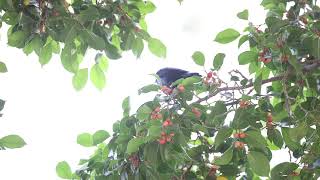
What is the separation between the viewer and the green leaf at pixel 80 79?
1939 mm

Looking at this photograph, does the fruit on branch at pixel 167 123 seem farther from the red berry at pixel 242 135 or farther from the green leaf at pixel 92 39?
the green leaf at pixel 92 39

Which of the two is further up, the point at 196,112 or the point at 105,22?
the point at 105,22

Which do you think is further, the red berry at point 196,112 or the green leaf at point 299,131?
the red berry at point 196,112

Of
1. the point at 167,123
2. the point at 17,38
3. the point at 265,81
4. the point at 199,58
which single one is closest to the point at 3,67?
the point at 17,38

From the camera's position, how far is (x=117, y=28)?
2012mm

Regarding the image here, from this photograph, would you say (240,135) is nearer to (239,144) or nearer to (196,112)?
(239,144)

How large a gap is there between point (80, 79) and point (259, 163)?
816 millimetres

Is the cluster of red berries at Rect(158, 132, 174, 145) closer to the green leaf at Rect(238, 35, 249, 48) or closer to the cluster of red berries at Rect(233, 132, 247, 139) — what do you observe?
the cluster of red berries at Rect(233, 132, 247, 139)

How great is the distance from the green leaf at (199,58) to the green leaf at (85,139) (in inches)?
19.9

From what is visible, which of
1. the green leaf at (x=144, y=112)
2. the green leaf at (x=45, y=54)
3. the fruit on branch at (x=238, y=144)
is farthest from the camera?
the green leaf at (x=45, y=54)

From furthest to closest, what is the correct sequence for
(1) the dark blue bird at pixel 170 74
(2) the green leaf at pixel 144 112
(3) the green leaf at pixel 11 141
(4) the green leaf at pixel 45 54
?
1. (1) the dark blue bird at pixel 170 74
2. (4) the green leaf at pixel 45 54
3. (2) the green leaf at pixel 144 112
4. (3) the green leaf at pixel 11 141

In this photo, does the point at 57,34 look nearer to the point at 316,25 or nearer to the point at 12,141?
the point at 12,141

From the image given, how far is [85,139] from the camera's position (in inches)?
72.6

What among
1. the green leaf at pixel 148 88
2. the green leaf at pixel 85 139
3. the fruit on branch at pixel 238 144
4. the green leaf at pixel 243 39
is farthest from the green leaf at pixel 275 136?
the green leaf at pixel 85 139
